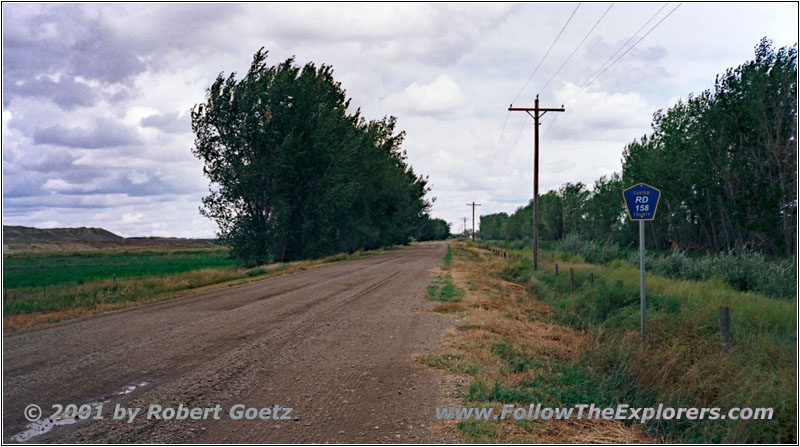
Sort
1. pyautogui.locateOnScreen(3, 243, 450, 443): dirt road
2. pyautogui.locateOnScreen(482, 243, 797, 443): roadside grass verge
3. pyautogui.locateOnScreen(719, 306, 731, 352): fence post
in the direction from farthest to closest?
pyautogui.locateOnScreen(719, 306, 731, 352): fence post
pyautogui.locateOnScreen(482, 243, 797, 443): roadside grass verge
pyautogui.locateOnScreen(3, 243, 450, 443): dirt road

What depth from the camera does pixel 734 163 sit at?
43406mm

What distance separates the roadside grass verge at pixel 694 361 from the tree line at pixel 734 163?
94.1 feet

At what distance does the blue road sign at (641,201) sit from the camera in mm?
9945

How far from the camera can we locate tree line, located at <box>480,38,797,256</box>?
38.7 meters

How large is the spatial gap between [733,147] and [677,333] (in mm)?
41786

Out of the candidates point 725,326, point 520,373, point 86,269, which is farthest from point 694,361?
point 86,269

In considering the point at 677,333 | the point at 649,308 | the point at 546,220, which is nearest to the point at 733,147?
the point at 649,308

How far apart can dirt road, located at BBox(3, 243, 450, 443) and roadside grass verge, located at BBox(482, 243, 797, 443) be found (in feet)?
7.45

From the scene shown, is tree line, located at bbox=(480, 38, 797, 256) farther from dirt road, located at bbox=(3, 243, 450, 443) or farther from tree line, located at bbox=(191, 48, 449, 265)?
dirt road, located at bbox=(3, 243, 450, 443)

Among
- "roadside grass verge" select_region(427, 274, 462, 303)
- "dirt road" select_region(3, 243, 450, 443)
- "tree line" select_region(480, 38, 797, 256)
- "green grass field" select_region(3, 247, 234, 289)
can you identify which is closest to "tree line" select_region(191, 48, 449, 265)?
"green grass field" select_region(3, 247, 234, 289)

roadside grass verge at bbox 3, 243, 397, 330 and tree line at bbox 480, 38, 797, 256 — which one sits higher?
tree line at bbox 480, 38, 797, 256

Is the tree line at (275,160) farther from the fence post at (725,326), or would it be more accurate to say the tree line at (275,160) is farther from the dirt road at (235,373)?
the fence post at (725,326)

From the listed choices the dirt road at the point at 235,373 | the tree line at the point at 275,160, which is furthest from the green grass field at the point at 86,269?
the dirt road at the point at 235,373

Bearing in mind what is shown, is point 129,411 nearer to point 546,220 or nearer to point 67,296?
point 67,296
